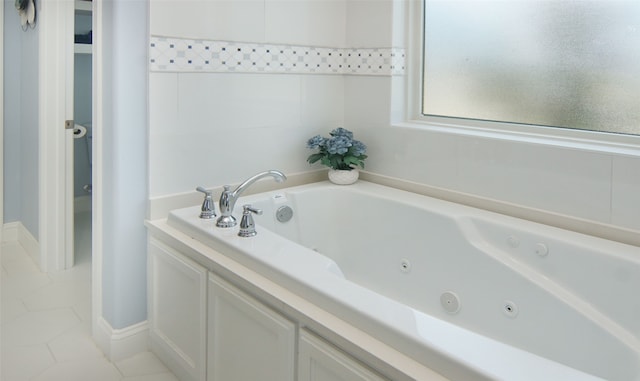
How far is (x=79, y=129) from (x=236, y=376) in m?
2.96

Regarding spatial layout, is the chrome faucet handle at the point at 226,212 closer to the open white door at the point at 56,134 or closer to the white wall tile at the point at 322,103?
the white wall tile at the point at 322,103

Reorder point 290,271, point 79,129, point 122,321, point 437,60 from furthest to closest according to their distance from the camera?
point 79,129 → point 437,60 → point 122,321 → point 290,271

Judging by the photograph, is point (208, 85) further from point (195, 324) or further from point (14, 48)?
point (14, 48)

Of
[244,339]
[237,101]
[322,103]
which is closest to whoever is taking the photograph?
[244,339]

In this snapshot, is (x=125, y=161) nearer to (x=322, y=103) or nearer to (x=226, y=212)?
(x=226, y=212)

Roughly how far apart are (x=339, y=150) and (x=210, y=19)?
2.71 ft

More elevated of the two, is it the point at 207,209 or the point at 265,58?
the point at 265,58

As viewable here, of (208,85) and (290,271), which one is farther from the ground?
(208,85)

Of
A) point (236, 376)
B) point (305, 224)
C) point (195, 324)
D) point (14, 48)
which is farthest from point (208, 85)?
point (14, 48)

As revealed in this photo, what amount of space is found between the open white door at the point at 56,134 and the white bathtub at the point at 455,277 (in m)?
1.42

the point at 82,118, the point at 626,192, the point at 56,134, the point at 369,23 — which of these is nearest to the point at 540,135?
the point at 626,192

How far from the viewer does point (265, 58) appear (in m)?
2.50

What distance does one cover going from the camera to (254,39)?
2447 mm

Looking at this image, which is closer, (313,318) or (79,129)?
(313,318)
